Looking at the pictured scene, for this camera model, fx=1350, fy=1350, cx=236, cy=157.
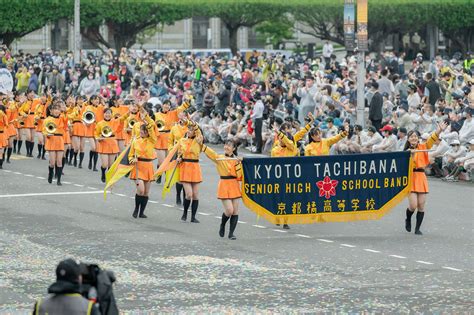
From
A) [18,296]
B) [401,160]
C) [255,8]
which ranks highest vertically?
[255,8]

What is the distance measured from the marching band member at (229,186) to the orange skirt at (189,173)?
1.71 metres

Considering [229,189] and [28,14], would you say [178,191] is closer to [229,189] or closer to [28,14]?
[229,189]

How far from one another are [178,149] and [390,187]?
3659 millimetres

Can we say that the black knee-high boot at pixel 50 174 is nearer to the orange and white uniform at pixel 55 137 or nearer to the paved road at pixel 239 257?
the orange and white uniform at pixel 55 137

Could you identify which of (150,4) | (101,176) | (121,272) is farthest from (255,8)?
(121,272)

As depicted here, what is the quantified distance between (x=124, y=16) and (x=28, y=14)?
4.85 metres

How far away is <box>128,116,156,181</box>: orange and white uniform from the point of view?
2320cm

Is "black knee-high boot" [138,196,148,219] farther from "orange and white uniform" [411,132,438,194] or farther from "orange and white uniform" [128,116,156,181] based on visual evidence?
"orange and white uniform" [411,132,438,194]

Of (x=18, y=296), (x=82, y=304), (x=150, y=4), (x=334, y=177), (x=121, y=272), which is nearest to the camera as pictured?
(x=82, y=304)

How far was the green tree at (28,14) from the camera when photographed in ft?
203

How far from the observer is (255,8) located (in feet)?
219

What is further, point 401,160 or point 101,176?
point 101,176

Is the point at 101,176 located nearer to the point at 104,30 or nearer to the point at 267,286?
the point at 267,286

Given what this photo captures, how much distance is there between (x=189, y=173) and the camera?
22.7 m
